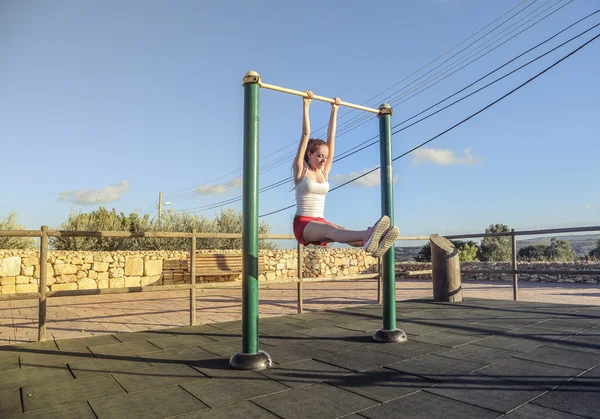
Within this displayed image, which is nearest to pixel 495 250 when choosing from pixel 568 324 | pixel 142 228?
pixel 142 228

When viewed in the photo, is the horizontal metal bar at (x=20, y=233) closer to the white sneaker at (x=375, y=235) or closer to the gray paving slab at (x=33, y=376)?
the gray paving slab at (x=33, y=376)

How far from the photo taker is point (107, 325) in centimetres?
538

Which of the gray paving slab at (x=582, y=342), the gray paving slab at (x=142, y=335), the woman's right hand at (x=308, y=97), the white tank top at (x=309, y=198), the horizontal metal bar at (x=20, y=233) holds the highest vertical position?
the woman's right hand at (x=308, y=97)

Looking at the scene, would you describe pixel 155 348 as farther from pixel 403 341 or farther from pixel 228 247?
pixel 228 247

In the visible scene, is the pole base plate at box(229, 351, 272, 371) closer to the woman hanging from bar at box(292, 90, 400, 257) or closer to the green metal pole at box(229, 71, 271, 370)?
the green metal pole at box(229, 71, 271, 370)

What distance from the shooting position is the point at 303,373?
2.61 meters

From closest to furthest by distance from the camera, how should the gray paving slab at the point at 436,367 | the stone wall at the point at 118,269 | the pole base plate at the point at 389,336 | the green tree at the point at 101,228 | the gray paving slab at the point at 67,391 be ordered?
the gray paving slab at the point at 67,391, the gray paving slab at the point at 436,367, the pole base plate at the point at 389,336, the stone wall at the point at 118,269, the green tree at the point at 101,228

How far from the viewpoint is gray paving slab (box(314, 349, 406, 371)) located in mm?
2760

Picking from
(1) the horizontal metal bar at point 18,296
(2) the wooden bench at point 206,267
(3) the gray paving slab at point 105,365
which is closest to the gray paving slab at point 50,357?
(3) the gray paving slab at point 105,365

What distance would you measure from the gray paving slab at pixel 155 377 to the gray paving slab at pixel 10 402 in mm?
488

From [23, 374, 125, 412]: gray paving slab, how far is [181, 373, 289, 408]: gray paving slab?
0.41 m

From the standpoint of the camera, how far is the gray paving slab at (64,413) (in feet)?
6.30

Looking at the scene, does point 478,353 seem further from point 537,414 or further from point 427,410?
point 427,410

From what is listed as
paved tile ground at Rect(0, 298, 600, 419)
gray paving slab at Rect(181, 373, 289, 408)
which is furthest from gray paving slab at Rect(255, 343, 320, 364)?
gray paving slab at Rect(181, 373, 289, 408)
